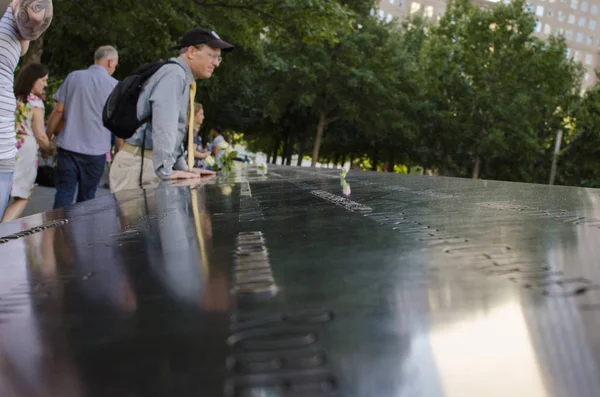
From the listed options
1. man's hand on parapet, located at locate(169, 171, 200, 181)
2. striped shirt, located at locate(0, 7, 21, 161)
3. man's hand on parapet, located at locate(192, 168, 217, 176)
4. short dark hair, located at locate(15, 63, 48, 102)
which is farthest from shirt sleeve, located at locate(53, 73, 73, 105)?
striped shirt, located at locate(0, 7, 21, 161)

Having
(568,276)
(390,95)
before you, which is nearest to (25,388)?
(568,276)

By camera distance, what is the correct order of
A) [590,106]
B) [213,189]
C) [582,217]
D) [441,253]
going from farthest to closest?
[590,106]
[213,189]
[582,217]
[441,253]

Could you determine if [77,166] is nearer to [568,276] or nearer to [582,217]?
[582,217]

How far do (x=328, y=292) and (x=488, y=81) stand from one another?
29409 millimetres

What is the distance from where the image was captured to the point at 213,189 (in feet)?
12.1

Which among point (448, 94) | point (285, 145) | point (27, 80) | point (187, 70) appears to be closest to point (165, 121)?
point (187, 70)

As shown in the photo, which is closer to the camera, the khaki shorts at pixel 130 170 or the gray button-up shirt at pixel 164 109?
the gray button-up shirt at pixel 164 109

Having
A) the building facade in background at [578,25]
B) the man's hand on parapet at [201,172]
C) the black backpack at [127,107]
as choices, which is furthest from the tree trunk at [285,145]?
the building facade in background at [578,25]

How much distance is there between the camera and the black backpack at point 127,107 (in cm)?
440

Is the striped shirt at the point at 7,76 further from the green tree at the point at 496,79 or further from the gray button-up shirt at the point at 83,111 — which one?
the green tree at the point at 496,79

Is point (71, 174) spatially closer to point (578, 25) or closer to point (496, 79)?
point (496, 79)

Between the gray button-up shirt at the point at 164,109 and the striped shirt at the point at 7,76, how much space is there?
862mm

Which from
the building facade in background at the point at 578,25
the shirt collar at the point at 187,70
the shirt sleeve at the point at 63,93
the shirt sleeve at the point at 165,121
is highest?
the building facade in background at the point at 578,25

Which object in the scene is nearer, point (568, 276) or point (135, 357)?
point (135, 357)
